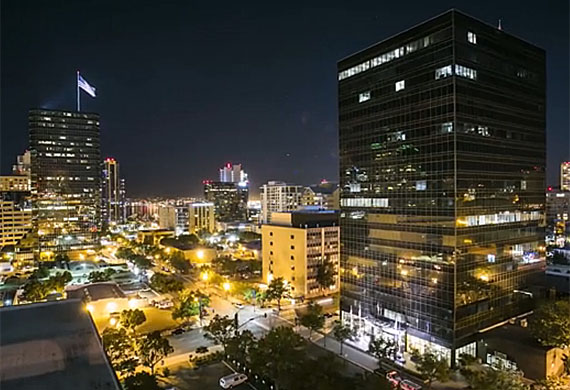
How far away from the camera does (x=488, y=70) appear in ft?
98.5

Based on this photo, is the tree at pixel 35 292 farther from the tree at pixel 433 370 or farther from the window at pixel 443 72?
the window at pixel 443 72

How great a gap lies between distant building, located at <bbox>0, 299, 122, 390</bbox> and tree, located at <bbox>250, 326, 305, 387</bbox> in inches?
441

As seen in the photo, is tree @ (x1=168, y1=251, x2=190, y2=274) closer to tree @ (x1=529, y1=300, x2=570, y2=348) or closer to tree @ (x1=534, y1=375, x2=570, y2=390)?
tree @ (x1=529, y1=300, x2=570, y2=348)

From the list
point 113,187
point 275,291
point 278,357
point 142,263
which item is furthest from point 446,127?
point 113,187

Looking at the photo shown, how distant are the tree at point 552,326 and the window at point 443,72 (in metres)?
19.8

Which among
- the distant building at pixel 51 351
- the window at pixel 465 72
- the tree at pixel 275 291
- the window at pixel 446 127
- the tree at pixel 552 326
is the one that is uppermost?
the window at pixel 465 72

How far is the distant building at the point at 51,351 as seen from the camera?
47.9 ft

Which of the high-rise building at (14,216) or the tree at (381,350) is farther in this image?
the high-rise building at (14,216)

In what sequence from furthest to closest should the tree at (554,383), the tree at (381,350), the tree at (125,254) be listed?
the tree at (125,254), the tree at (381,350), the tree at (554,383)

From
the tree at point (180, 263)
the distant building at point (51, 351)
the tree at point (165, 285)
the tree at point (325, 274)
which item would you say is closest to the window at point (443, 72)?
the distant building at point (51, 351)

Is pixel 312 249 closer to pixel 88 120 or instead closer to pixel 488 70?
pixel 488 70

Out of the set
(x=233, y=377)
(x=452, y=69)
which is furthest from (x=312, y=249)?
(x=452, y=69)

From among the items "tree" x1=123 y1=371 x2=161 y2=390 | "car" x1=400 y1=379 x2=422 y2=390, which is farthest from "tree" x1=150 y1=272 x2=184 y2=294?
"car" x1=400 y1=379 x2=422 y2=390

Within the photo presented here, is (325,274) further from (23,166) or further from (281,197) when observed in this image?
(23,166)
